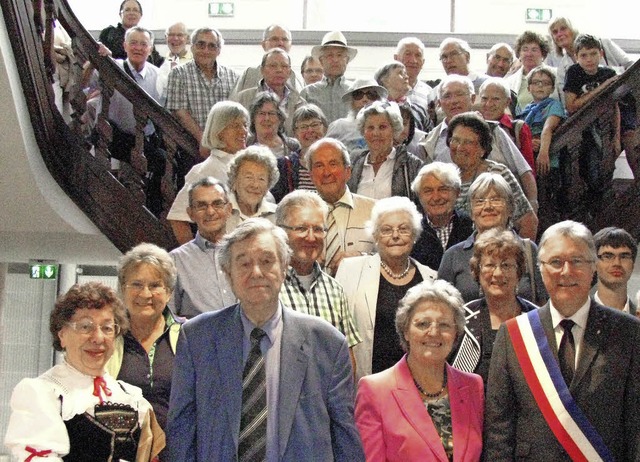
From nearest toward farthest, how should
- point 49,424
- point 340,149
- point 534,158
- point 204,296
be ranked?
point 49,424 < point 204,296 < point 340,149 < point 534,158

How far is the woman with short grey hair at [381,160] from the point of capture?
18.4 feet

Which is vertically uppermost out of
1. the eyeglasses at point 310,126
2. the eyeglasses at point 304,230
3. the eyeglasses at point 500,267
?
the eyeglasses at point 310,126

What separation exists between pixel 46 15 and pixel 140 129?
0.78 meters

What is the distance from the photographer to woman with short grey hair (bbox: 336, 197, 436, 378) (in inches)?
169

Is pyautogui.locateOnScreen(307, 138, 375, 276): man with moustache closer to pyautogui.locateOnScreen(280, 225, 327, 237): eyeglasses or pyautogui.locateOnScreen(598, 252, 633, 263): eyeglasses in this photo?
pyautogui.locateOnScreen(280, 225, 327, 237): eyeglasses

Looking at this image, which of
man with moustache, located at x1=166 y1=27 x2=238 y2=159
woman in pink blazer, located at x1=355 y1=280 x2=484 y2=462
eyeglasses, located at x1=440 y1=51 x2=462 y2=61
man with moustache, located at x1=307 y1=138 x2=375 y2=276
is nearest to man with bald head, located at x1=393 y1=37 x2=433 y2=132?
eyeglasses, located at x1=440 y1=51 x2=462 y2=61

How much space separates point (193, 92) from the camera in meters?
6.94

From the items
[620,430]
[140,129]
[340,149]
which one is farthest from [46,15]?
[620,430]

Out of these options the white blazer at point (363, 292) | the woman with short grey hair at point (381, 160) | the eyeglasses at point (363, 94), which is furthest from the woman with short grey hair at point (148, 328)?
the eyeglasses at point (363, 94)

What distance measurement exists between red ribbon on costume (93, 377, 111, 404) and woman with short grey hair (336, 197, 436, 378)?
1.14m

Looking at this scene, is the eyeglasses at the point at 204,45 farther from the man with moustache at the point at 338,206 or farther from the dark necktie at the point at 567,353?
the dark necktie at the point at 567,353

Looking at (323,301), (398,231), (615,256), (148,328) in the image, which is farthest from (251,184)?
(615,256)

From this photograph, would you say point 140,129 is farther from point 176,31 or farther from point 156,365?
point 156,365

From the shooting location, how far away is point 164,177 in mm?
6391
